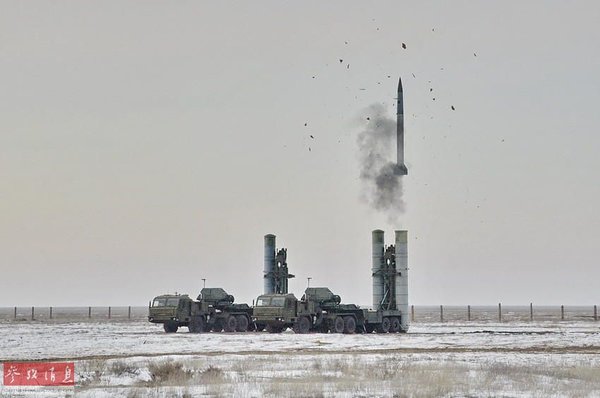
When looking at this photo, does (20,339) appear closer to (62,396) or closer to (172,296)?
(172,296)

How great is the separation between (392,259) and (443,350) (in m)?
23.4

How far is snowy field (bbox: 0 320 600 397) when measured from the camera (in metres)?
22.8

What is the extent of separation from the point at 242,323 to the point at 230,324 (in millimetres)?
988

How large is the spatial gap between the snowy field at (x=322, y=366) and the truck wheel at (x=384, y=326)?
10.4m

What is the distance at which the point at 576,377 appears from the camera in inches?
1038

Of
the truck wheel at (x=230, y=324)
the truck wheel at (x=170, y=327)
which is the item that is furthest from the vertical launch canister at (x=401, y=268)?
the truck wheel at (x=170, y=327)

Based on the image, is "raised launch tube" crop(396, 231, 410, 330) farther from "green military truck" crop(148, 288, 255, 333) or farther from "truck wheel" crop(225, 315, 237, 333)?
"truck wheel" crop(225, 315, 237, 333)

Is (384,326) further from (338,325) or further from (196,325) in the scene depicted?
(196,325)

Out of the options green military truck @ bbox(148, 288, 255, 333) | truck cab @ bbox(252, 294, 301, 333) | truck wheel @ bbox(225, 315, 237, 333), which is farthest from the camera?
truck wheel @ bbox(225, 315, 237, 333)

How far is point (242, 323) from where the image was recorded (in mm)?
58469

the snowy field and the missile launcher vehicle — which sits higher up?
the missile launcher vehicle

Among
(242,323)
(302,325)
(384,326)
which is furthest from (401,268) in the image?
(242,323)

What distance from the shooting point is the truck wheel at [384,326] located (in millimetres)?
57125

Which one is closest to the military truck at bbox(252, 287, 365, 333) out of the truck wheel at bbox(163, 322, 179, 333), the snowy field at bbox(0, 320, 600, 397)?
the truck wheel at bbox(163, 322, 179, 333)
